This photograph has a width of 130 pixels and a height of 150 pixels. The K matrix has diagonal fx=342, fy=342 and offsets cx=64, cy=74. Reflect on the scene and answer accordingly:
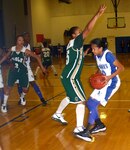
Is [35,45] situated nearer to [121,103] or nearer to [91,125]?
[121,103]

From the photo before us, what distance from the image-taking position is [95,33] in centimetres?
3109

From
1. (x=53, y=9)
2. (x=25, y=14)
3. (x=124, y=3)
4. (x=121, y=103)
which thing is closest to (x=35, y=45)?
(x=25, y=14)

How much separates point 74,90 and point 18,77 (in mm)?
2445

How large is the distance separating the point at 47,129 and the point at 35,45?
22.3 m

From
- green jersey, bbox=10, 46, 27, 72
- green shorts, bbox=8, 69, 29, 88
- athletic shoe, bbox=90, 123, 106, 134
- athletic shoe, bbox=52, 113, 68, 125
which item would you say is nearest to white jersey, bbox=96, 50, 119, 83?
athletic shoe, bbox=90, 123, 106, 134

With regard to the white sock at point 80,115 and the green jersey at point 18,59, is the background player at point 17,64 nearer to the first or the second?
the green jersey at point 18,59

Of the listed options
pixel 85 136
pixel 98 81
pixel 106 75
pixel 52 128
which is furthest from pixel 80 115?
pixel 52 128

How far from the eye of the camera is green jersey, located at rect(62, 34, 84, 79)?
Result: 5271 mm

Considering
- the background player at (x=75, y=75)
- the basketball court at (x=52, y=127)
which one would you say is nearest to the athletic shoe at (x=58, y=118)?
the basketball court at (x=52, y=127)

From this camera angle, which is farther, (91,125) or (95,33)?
(95,33)

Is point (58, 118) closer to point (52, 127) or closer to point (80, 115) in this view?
point (52, 127)

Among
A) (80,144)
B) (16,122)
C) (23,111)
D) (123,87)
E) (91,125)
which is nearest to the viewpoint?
(80,144)

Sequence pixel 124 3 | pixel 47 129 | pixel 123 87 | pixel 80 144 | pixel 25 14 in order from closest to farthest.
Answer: pixel 80 144, pixel 47 129, pixel 123 87, pixel 25 14, pixel 124 3

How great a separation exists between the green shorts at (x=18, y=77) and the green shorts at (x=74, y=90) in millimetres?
2240
